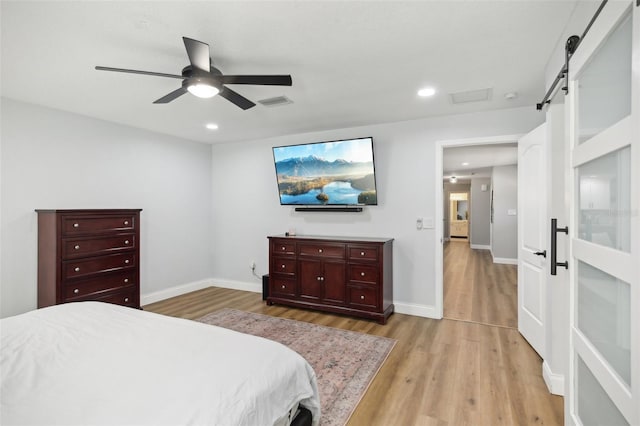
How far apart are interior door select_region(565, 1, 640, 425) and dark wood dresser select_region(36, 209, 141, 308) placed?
13.9 feet

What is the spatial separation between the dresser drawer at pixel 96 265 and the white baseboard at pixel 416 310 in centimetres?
344

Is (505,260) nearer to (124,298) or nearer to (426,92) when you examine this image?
(426,92)

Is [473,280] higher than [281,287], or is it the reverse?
[281,287]

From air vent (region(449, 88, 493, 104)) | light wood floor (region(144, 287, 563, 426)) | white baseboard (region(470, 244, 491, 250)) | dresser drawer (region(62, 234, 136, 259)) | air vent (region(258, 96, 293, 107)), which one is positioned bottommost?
light wood floor (region(144, 287, 563, 426))

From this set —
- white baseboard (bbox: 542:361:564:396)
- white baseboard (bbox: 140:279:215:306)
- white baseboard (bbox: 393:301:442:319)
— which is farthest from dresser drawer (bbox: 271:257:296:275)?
white baseboard (bbox: 542:361:564:396)

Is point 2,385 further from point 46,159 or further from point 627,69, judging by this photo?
point 46,159

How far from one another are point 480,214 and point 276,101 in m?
9.00

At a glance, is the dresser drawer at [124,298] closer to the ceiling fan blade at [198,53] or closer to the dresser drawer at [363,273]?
the dresser drawer at [363,273]

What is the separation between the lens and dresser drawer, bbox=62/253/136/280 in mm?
3262

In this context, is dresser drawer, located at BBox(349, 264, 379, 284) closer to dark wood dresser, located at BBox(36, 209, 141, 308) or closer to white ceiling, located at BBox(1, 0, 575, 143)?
white ceiling, located at BBox(1, 0, 575, 143)

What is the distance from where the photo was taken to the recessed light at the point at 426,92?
2.99m

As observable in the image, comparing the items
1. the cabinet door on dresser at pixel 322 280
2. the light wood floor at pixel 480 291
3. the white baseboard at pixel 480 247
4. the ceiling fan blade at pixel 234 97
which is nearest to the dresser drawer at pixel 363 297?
the cabinet door on dresser at pixel 322 280

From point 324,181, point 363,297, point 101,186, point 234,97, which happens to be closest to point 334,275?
point 363,297

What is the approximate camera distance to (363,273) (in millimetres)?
3803
